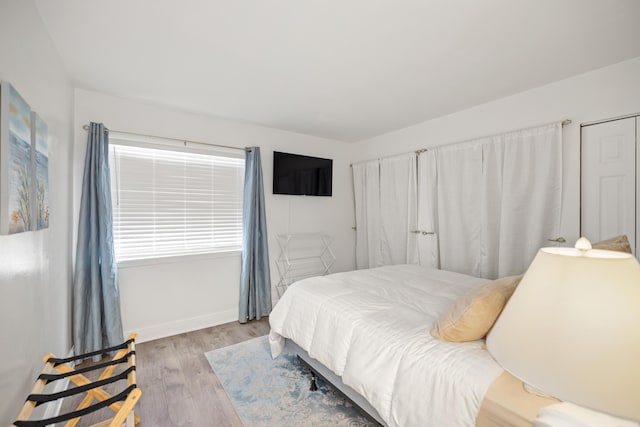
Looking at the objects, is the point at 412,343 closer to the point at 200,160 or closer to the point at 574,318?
the point at 574,318

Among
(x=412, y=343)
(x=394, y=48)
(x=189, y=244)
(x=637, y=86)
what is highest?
(x=394, y=48)

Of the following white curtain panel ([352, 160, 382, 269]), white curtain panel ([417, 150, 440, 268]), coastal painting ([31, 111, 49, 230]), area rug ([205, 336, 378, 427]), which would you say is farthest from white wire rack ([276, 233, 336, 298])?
coastal painting ([31, 111, 49, 230])

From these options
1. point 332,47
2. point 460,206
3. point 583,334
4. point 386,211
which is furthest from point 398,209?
point 583,334

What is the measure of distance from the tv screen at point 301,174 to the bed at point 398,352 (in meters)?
1.60

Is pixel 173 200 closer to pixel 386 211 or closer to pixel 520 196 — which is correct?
pixel 386 211

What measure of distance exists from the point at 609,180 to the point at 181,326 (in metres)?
4.12

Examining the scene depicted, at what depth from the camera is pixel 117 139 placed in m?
2.69

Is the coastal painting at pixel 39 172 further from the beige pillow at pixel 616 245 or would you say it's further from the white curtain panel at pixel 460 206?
the white curtain panel at pixel 460 206

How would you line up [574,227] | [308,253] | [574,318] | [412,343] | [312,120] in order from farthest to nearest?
[308,253] < [312,120] < [574,227] < [412,343] < [574,318]

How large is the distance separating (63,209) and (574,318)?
298cm

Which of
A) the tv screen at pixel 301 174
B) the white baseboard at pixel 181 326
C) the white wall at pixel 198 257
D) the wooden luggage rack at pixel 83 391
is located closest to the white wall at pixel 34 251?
the wooden luggage rack at pixel 83 391

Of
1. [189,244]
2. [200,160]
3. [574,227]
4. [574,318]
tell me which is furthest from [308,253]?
[574,318]

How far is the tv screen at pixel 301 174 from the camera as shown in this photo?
364 cm

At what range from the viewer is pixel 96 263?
247cm
